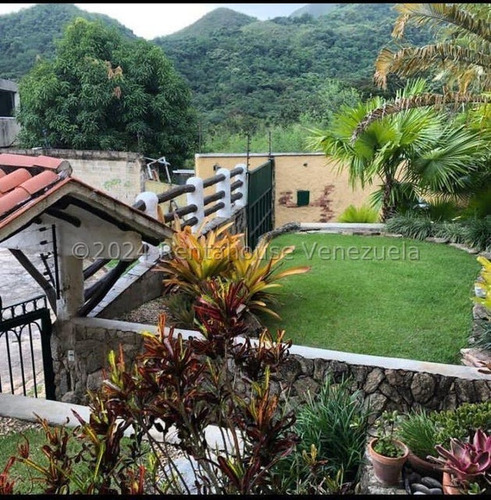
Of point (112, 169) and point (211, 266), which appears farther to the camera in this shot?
point (112, 169)

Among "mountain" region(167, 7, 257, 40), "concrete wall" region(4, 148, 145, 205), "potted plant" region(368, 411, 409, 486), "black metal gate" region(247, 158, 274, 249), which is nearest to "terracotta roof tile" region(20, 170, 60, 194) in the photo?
"potted plant" region(368, 411, 409, 486)

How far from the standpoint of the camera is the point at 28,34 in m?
24.8

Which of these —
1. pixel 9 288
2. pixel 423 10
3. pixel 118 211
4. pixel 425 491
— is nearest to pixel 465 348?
pixel 425 491

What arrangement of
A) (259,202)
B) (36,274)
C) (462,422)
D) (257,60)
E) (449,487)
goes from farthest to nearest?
(257,60)
(259,202)
(36,274)
(462,422)
(449,487)

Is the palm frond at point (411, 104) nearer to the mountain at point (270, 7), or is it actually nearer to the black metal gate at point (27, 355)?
the black metal gate at point (27, 355)

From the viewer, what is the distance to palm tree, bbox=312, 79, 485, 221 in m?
9.29

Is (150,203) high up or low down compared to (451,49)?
down

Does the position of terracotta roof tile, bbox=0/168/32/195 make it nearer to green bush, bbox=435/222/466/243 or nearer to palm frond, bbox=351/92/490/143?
palm frond, bbox=351/92/490/143

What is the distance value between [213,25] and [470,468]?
96.4ft

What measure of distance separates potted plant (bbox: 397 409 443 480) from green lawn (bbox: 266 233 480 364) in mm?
1711

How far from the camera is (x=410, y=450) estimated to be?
3.09m

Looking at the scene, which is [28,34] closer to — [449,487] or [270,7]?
[270,7]

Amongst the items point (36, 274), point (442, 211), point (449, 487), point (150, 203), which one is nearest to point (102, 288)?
point (36, 274)

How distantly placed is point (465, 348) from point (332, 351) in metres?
1.33
